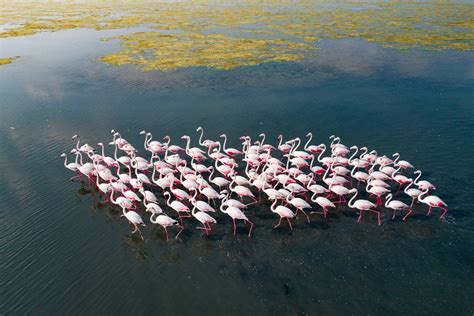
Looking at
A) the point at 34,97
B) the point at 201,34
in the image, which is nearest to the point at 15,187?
the point at 34,97

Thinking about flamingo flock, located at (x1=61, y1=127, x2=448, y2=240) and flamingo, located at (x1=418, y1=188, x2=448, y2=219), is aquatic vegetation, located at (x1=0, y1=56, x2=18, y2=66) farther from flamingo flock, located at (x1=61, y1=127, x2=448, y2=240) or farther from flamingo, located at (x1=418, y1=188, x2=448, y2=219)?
flamingo, located at (x1=418, y1=188, x2=448, y2=219)

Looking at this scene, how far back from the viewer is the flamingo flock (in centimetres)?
1875

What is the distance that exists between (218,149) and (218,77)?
17.2m

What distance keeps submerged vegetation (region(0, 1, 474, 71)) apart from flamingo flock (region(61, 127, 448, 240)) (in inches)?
905

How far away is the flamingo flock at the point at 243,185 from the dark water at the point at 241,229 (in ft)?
2.96

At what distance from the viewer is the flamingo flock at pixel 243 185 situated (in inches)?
738

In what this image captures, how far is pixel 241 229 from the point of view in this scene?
Answer: 1822 centimetres

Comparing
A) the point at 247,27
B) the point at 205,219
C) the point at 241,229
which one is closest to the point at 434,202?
the point at 241,229

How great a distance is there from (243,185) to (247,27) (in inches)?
2158

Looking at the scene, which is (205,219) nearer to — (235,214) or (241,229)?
(235,214)

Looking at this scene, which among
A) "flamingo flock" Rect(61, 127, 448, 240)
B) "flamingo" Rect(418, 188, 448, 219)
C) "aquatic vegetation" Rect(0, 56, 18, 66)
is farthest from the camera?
"aquatic vegetation" Rect(0, 56, 18, 66)

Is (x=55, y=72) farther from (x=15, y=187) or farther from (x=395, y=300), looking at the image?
(x=395, y=300)

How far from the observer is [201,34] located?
63031 mm

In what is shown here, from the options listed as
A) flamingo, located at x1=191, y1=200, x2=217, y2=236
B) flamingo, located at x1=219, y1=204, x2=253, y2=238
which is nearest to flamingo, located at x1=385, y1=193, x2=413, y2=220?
flamingo, located at x1=219, y1=204, x2=253, y2=238
